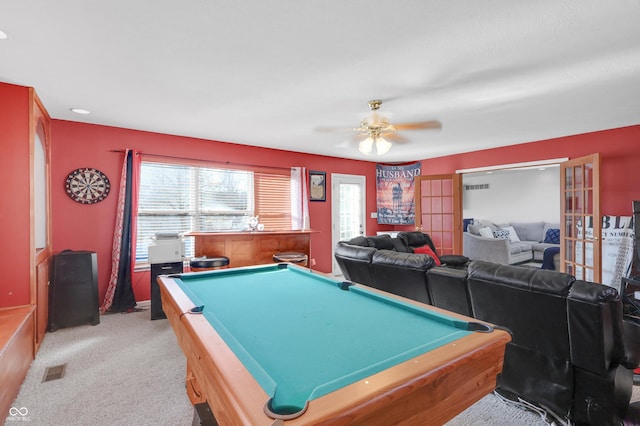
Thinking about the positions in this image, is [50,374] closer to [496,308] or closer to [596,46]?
[496,308]

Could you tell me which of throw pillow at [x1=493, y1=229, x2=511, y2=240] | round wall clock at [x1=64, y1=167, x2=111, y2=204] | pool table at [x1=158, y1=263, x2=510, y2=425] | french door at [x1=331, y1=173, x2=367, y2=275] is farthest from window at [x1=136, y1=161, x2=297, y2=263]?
throw pillow at [x1=493, y1=229, x2=511, y2=240]

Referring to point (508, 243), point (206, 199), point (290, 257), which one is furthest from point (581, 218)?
point (206, 199)

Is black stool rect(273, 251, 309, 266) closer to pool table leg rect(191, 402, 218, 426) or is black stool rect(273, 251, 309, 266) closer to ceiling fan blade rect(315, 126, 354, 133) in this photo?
ceiling fan blade rect(315, 126, 354, 133)

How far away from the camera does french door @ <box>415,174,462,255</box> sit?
5.38 metres

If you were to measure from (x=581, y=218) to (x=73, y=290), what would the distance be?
247 inches

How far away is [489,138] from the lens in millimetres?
4504

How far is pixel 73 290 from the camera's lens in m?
3.25

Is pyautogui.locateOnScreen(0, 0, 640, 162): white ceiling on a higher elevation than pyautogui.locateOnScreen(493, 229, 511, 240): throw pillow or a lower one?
higher

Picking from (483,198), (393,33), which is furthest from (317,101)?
(483,198)

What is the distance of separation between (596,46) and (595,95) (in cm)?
115

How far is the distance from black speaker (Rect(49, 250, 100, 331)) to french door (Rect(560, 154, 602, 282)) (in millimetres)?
5811

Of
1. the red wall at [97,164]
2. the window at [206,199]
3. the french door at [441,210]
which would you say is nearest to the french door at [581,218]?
the french door at [441,210]

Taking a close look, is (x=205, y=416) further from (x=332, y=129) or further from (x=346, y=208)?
(x=346, y=208)

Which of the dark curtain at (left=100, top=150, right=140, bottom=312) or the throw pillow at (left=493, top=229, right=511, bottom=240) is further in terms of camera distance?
the throw pillow at (left=493, top=229, right=511, bottom=240)
